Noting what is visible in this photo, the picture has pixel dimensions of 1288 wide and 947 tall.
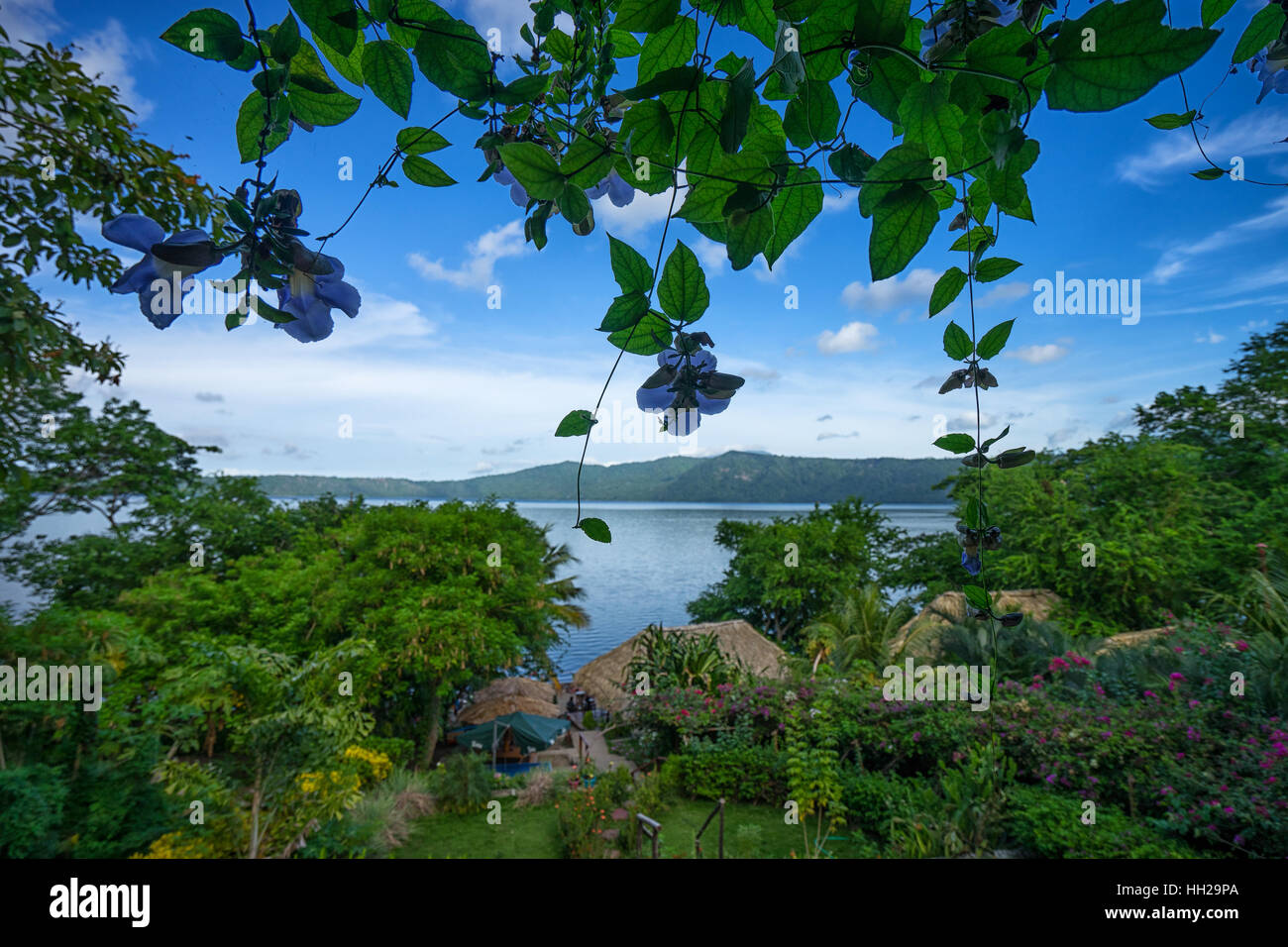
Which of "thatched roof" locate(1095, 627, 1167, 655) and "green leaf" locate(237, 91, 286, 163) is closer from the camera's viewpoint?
"green leaf" locate(237, 91, 286, 163)

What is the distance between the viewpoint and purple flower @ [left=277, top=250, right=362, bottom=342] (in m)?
0.31

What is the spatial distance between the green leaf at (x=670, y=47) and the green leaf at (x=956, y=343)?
0.85 feet

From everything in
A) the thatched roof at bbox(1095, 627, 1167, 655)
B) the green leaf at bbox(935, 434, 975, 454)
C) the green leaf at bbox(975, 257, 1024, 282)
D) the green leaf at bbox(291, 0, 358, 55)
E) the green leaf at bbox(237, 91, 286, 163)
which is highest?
the green leaf at bbox(291, 0, 358, 55)

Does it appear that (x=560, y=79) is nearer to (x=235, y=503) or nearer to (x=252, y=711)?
(x=252, y=711)

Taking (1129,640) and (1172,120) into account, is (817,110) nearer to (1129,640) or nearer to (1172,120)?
(1172,120)

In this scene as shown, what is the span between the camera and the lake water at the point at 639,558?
17.2 m

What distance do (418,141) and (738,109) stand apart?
0.81 feet

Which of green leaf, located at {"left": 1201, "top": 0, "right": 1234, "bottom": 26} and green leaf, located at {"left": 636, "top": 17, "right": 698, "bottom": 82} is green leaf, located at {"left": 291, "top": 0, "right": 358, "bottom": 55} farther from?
green leaf, located at {"left": 1201, "top": 0, "right": 1234, "bottom": 26}

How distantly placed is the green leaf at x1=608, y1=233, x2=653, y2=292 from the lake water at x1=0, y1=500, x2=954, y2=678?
995 cm

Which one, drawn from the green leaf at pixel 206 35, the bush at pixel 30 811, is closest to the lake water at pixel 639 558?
the bush at pixel 30 811

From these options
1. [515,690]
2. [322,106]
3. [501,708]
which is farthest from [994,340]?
[515,690]

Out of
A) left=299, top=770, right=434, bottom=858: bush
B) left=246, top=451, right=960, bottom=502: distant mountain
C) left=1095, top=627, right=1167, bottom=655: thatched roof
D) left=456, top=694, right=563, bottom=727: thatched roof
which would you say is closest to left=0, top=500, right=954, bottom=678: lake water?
left=246, top=451, right=960, bottom=502: distant mountain

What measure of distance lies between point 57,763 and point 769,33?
591cm
